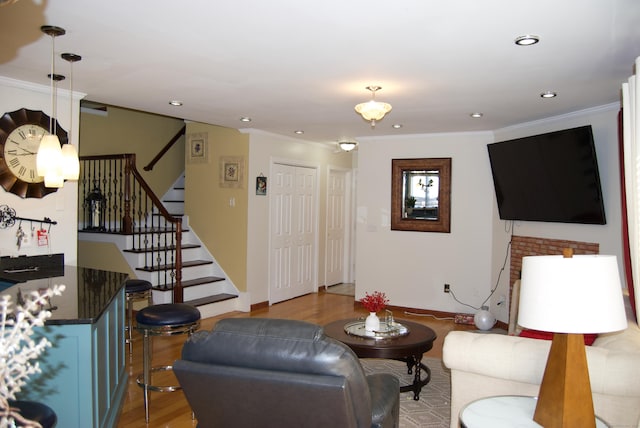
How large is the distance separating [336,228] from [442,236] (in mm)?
2406

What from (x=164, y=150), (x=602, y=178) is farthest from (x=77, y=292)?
(x=164, y=150)

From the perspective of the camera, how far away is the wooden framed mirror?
21.7 feet

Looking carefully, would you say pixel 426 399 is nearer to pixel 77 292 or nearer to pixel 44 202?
pixel 77 292

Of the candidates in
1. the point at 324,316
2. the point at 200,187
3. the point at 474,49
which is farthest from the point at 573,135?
the point at 200,187

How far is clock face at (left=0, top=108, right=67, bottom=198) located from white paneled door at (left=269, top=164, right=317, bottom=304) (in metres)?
3.39

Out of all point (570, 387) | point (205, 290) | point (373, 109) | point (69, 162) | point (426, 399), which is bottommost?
point (426, 399)

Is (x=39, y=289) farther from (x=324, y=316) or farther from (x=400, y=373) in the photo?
(x=324, y=316)

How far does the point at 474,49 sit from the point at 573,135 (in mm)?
2079

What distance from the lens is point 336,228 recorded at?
864cm

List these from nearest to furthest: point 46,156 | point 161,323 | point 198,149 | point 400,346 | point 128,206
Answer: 1. point 46,156
2. point 161,323
3. point 400,346
4. point 128,206
5. point 198,149

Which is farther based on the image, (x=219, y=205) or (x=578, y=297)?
(x=219, y=205)

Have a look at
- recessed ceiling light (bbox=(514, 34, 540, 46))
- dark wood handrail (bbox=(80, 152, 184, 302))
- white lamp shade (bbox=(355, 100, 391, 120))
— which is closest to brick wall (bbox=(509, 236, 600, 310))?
white lamp shade (bbox=(355, 100, 391, 120))

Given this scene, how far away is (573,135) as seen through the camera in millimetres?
4555

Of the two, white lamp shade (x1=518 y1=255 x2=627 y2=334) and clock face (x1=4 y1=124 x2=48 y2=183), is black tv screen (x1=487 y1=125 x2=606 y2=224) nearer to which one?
white lamp shade (x1=518 y1=255 x2=627 y2=334)
